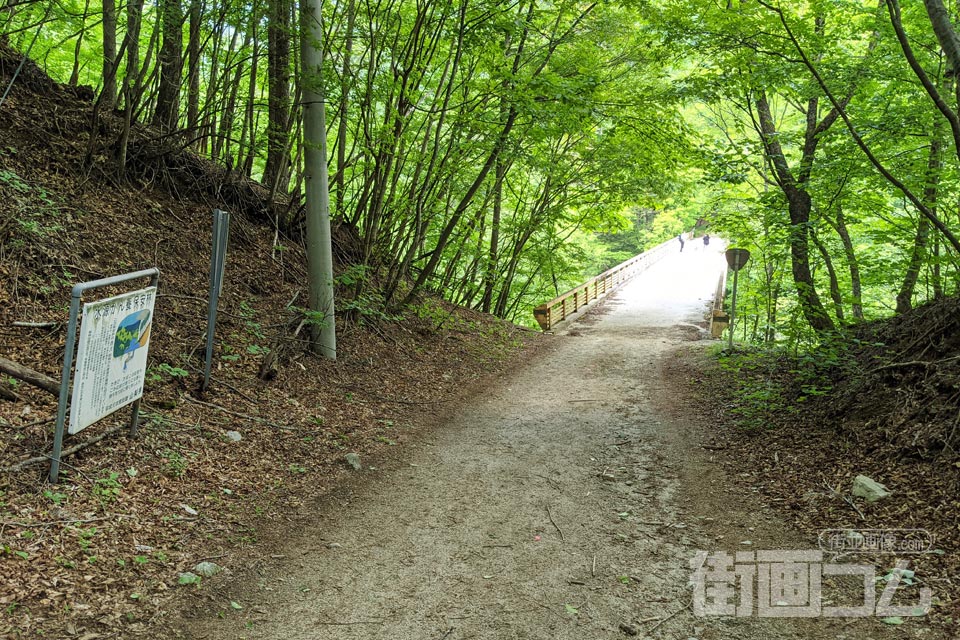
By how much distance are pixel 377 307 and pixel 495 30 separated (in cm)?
471

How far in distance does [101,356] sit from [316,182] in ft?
13.3

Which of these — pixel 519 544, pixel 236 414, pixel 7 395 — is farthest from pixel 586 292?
pixel 7 395

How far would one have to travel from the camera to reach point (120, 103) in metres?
8.88

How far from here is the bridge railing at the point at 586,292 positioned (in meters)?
16.6

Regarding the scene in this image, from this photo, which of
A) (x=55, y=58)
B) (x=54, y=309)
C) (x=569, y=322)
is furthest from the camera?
(x=569, y=322)

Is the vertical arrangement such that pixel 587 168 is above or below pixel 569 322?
above

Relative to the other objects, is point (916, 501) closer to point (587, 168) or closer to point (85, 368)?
point (85, 368)

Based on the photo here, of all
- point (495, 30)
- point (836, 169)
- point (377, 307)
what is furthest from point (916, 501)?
point (377, 307)

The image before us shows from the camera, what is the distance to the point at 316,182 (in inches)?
296

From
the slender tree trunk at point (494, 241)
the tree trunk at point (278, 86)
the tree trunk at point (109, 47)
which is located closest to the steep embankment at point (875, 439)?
the tree trunk at point (278, 86)

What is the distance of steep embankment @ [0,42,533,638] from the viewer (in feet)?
11.4

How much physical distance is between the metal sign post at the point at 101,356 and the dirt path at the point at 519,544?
1429mm

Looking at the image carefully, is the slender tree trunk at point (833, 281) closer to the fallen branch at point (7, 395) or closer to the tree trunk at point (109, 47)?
the fallen branch at point (7, 395)

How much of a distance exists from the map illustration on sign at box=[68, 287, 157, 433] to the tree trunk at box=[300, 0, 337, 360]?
123 inches
